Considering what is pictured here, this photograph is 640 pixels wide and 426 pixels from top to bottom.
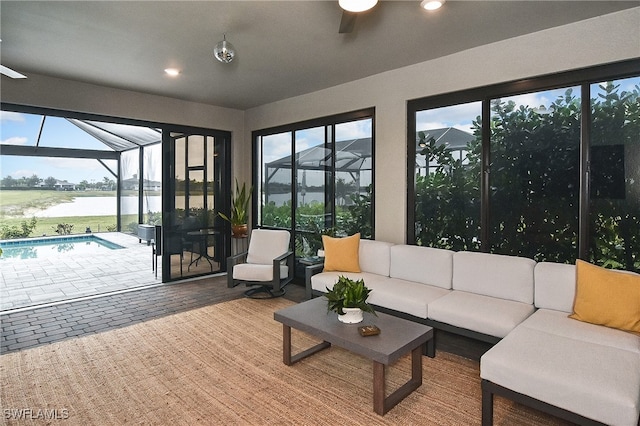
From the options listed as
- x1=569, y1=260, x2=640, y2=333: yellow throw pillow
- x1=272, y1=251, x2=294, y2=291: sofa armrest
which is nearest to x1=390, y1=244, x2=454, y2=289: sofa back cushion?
x1=569, y1=260, x2=640, y2=333: yellow throw pillow

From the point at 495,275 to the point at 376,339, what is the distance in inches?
57.9

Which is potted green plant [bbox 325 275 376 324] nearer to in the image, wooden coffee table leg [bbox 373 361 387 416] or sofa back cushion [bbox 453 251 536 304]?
wooden coffee table leg [bbox 373 361 387 416]

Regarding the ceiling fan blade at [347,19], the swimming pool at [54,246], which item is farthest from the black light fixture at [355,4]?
the swimming pool at [54,246]

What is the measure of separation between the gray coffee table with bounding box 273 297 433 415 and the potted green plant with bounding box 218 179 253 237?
342 centimetres

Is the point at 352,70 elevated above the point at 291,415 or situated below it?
above

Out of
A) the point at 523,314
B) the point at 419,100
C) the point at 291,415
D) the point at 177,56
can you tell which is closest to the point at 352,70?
the point at 419,100

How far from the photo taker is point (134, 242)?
963cm

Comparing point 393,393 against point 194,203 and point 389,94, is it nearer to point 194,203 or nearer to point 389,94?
point 389,94

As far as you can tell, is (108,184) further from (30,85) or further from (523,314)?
(523,314)

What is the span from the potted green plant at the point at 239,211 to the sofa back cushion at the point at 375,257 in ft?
8.97

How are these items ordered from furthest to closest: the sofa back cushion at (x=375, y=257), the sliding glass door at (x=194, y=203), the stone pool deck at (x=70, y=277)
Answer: the sliding glass door at (x=194, y=203) → the stone pool deck at (x=70, y=277) → the sofa back cushion at (x=375, y=257)

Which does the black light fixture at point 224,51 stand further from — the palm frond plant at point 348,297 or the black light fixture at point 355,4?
the palm frond plant at point 348,297

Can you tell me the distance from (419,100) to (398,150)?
0.62 metres

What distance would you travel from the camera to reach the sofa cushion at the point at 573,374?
1771mm
